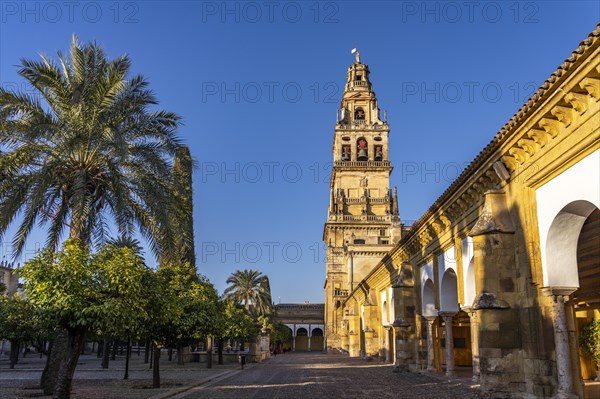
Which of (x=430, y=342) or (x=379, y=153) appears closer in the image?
(x=430, y=342)

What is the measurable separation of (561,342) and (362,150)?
5937cm

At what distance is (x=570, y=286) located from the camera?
1013 centimetres

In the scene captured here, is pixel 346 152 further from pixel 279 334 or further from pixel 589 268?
pixel 589 268

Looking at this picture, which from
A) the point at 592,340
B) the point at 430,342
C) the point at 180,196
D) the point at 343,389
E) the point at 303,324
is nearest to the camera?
the point at 592,340

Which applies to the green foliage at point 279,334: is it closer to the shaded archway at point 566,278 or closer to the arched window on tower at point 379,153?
the arched window on tower at point 379,153

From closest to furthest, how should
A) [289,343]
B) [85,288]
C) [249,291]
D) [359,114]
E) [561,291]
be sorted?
[561,291] < [85,288] < [249,291] < [359,114] < [289,343]

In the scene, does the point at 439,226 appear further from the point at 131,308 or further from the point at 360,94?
the point at 360,94

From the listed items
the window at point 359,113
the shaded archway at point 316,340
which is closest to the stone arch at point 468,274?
the window at point 359,113

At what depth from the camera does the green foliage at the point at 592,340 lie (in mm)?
13164

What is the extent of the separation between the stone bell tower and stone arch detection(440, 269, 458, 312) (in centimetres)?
4581

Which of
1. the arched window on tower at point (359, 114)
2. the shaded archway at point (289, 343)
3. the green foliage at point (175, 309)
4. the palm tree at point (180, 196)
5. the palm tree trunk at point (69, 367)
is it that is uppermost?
the arched window on tower at point (359, 114)

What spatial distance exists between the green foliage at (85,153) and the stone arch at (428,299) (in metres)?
11.1

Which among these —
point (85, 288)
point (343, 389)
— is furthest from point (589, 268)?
point (85, 288)

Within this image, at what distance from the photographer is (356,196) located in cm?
6838
